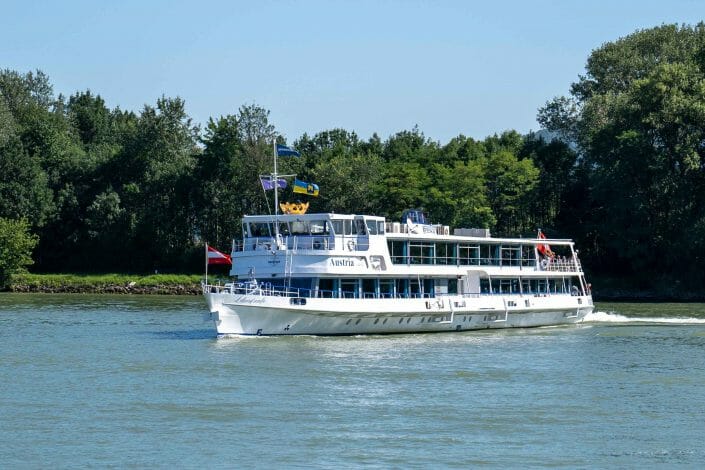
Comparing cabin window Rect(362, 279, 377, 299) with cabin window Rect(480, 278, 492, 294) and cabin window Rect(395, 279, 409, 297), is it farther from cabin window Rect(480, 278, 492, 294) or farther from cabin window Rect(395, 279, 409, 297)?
cabin window Rect(480, 278, 492, 294)

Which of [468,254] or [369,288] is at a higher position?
[468,254]

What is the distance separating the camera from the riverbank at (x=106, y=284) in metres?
104

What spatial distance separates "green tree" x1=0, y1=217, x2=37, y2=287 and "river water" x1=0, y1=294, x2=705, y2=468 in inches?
1639

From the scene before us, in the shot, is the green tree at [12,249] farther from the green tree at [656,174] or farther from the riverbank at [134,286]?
the green tree at [656,174]

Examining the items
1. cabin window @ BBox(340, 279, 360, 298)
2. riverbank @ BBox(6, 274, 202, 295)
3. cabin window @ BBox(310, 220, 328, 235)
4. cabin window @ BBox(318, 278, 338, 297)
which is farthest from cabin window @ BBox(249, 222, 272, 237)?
riverbank @ BBox(6, 274, 202, 295)

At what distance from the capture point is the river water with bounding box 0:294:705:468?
32219 mm

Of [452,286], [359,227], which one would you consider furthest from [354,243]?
[452,286]

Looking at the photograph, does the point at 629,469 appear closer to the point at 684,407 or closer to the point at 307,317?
the point at 684,407

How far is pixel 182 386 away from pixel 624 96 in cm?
7666

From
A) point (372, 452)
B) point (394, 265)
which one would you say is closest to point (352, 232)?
point (394, 265)

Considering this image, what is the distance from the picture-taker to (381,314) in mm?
59625

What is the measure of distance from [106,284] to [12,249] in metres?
9.00

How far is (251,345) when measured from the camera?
2095 inches

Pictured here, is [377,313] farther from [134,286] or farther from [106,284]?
[106,284]
